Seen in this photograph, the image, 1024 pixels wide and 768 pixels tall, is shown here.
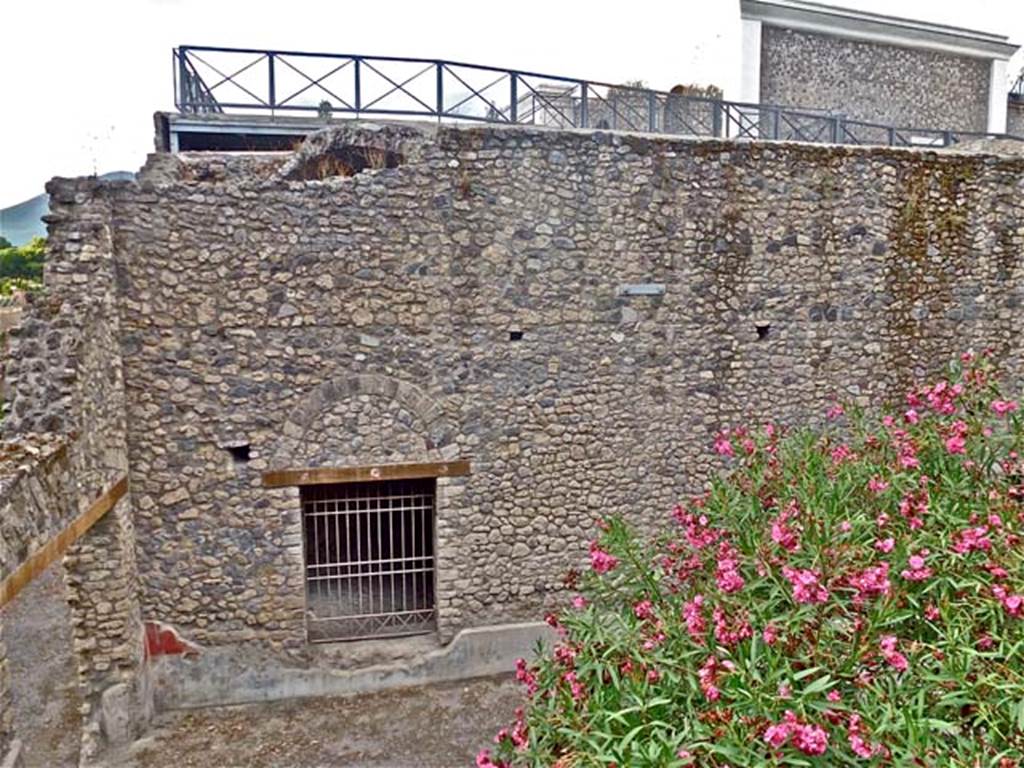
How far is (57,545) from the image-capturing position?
4609 mm

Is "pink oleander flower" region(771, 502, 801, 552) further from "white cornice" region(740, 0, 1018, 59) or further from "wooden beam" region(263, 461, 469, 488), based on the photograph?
"white cornice" region(740, 0, 1018, 59)

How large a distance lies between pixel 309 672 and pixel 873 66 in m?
12.3

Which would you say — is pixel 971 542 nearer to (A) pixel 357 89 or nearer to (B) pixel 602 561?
(B) pixel 602 561

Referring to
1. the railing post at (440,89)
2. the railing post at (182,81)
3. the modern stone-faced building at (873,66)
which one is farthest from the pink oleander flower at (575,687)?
the modern stone-faced building at (873,66)

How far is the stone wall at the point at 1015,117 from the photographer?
1456cm

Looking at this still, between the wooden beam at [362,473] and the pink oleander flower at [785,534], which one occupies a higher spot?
the pink oleander flower at [785,534]

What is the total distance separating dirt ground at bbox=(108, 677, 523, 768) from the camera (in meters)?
5.84

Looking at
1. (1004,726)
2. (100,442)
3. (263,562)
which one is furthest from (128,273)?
(1004,726)

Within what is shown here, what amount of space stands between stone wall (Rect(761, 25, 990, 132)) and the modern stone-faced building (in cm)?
2

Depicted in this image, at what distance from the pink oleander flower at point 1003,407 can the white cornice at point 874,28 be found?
8863 mm

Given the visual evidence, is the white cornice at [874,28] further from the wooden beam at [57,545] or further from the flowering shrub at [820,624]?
the wooden beam at [57,545]

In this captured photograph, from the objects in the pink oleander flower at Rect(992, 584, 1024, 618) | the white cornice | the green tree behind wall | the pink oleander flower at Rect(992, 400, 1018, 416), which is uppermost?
the white cornice

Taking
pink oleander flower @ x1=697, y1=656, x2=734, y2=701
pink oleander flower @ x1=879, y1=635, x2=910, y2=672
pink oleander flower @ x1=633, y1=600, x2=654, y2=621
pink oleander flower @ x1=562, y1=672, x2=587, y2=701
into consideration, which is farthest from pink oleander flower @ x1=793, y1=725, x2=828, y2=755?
pink oleander flower @ x1=633, y1=600, x2=654, y2=621

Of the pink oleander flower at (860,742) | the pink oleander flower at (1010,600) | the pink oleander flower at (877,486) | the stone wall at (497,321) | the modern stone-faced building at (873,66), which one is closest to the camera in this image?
the pink oleander flower at (860,742)
